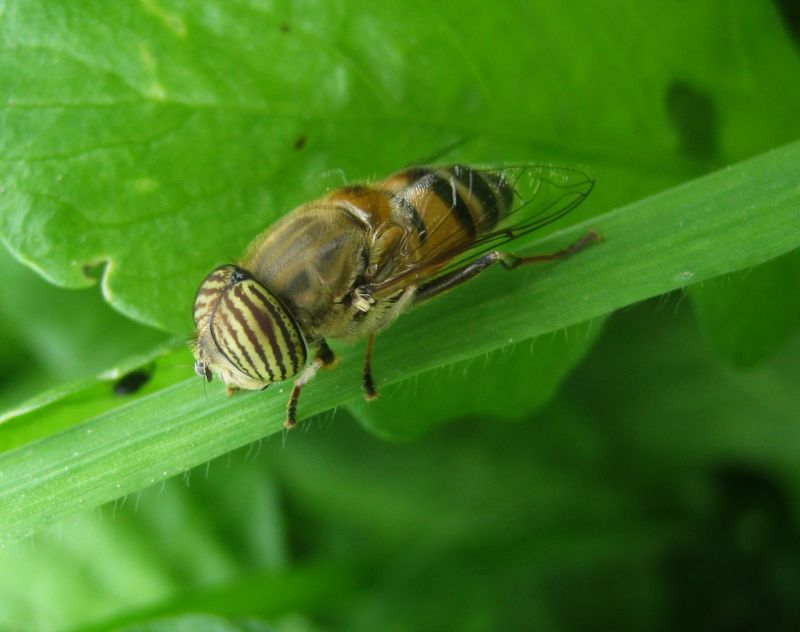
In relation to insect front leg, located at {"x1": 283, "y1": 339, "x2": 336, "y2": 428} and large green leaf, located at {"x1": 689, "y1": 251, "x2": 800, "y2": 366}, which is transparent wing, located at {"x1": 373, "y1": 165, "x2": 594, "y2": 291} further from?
large green leaf, located at {"x1": 689, "y1": 251, "x2": 800, "y2": 366}

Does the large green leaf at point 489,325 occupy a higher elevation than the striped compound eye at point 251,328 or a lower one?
lower

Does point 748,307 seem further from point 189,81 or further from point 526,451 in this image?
Answer: point 189,81

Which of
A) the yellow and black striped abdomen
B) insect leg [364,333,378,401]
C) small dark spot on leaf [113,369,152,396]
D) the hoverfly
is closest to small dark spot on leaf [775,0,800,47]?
the hoverfly

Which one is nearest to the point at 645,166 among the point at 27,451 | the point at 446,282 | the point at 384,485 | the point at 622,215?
the point at 622,215

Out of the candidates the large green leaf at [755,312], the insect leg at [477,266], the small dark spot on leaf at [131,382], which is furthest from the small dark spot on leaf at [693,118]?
the small dark spot on leaf at [131,382]

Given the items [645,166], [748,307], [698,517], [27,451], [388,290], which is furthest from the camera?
[698,517]

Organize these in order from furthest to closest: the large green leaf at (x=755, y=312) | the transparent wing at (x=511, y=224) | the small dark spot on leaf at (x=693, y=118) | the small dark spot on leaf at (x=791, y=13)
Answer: the small dark spot on leaf at (x=791, y=13) → the small dark spot on leaf at (x=693, y=118) → the large green leaf at (x=755, y=312) → the transparent wing at (x=511, y=224)

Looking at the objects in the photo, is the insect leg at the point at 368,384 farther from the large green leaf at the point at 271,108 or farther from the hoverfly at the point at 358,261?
the large green leaf at the point at 271,108
